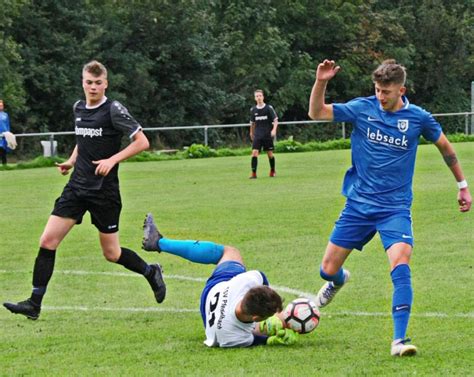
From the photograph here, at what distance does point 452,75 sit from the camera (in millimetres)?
61062

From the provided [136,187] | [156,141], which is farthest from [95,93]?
[156,141]

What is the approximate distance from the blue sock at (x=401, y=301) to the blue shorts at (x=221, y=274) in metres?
1.31

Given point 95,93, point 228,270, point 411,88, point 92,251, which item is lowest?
point 411,88

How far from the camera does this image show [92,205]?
856cm

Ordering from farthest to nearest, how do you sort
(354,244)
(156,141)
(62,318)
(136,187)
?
(156,141)
(136,187)
(62,318)
(354,244)

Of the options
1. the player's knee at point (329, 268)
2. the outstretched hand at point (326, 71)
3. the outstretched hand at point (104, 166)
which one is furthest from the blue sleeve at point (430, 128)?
the outstretched hand at point (104, 166)

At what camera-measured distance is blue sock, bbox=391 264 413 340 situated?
682 cm

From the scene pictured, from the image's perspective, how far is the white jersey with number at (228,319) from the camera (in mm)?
7168

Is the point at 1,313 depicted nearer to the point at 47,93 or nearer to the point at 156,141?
the point at 156,141

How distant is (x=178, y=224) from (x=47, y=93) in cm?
3068

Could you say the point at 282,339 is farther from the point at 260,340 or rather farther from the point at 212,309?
the point at 212,309

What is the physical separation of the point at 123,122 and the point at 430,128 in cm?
246

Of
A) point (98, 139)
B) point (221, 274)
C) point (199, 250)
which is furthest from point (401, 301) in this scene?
point (98, 139)

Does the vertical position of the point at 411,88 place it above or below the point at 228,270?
below
